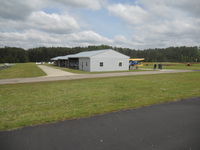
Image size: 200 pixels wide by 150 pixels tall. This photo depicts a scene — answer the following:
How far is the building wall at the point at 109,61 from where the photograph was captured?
25562 mm

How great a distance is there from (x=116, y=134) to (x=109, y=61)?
23.9 m

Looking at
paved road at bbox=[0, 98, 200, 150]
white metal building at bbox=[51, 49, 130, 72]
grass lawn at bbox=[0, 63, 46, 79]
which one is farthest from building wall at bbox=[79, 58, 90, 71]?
paved road at bbox=[0, 98, 200, 150]

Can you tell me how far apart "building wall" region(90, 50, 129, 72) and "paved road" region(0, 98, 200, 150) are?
2104cm

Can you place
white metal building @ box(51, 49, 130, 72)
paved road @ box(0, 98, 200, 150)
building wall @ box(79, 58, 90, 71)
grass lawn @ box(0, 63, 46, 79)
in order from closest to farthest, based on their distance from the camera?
paved road @ box(0, 98, 200, 150) < grass lawn @ box(0, 63, 46, 79) < white metal building @ box(51, 49, 130, 72) < building wall @ box(79, 58, 90, 71)

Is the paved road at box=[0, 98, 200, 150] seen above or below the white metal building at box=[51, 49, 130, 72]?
below

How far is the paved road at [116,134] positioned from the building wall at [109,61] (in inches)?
828

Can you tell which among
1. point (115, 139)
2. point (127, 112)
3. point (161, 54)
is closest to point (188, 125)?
point (127, 112)

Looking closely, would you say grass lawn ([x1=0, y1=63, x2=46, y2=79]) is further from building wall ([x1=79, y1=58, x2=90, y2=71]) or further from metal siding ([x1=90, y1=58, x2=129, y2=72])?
metal siding ([x1=90, y1=58, x2=129, y2=72])

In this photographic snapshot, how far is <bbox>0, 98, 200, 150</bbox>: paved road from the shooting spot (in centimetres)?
305

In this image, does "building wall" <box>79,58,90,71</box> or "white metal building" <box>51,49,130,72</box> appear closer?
"white metal building" <box>51,49,130,72</box>

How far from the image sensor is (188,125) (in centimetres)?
398

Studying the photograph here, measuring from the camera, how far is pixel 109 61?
27.0 m

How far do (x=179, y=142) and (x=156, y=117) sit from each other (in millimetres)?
1405

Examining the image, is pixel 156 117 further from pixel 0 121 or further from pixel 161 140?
pixel 0 121
